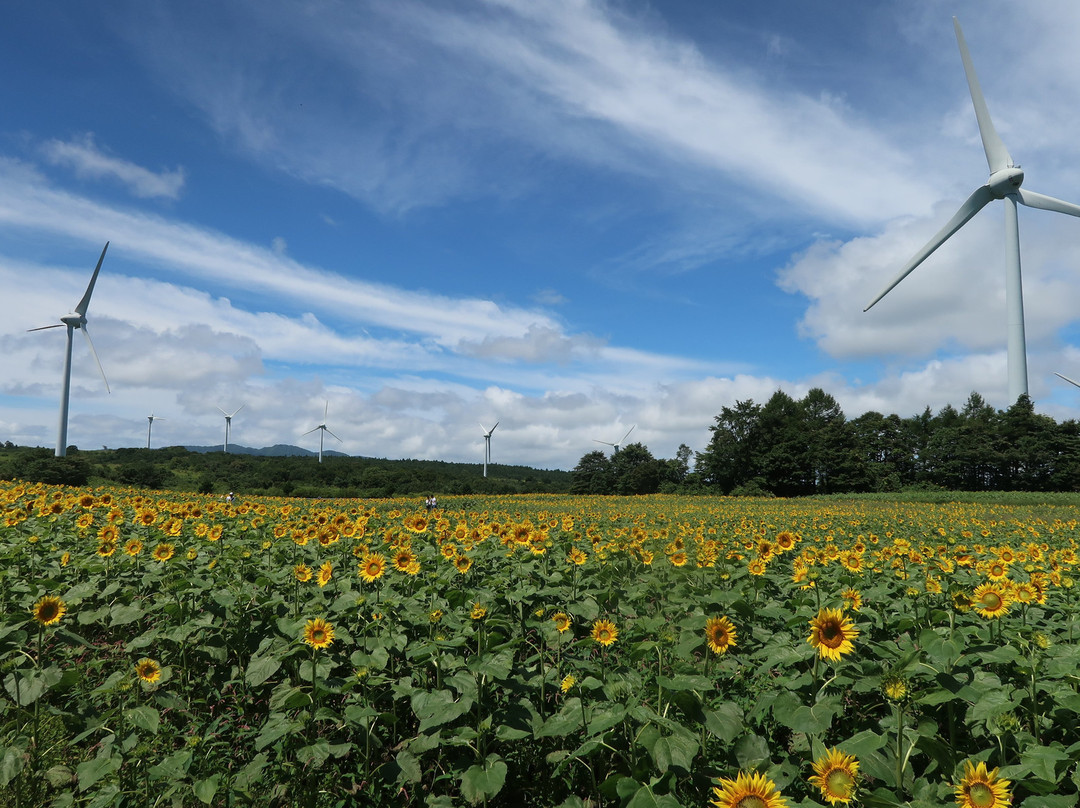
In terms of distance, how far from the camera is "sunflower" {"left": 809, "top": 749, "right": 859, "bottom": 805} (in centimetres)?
244

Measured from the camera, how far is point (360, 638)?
452cm

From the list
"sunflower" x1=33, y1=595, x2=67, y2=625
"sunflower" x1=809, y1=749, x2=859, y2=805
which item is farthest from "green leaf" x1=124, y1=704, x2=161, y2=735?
"sunflower" x1=809, y1=749, x2=859, y2=805

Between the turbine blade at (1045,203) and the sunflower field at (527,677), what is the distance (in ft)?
140

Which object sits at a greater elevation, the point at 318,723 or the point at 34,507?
the point at 34,507

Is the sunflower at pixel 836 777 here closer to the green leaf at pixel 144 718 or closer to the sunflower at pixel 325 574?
the green leaf at pixel 144 718

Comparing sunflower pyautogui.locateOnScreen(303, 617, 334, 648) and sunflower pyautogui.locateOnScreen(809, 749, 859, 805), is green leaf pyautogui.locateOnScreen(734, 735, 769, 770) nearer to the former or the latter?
sunflower pyautogui.locateOnScreen(809, 749, 859, 805)

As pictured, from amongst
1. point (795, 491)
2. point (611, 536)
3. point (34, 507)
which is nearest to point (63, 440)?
point (34, 507)

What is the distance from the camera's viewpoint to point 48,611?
414cm

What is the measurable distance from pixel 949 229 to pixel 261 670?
47198 millimetres

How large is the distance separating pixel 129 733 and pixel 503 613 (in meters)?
2.77

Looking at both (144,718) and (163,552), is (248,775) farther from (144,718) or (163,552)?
(163,552)

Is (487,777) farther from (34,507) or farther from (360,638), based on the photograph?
(34,507)

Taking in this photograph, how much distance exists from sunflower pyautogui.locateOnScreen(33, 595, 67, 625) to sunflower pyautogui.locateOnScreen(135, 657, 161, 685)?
64cm

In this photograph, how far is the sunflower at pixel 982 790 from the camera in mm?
2406
